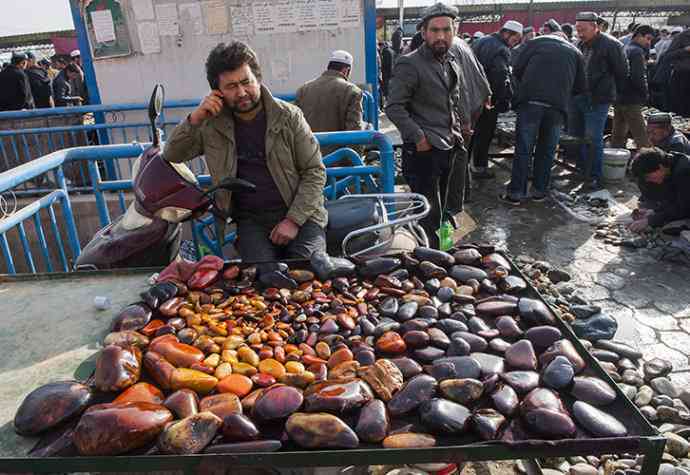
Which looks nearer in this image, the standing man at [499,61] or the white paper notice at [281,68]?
the white paper notice at [281,68]

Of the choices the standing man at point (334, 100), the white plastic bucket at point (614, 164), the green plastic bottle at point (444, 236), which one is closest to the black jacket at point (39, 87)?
the standing man at point (334, 100)

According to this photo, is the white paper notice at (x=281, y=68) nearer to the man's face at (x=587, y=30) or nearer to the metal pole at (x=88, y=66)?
the metal pole at (x=88, y=66)

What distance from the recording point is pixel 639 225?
4.94m

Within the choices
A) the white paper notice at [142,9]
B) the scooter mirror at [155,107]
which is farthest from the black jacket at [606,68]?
the scooter mirror at [155,107]

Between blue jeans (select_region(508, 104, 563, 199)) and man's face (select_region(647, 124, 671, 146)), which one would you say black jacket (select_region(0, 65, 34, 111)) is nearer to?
blue jeans (select_region(508, 104, 563, 199))

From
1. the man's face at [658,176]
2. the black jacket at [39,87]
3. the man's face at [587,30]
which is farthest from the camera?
the black jacket at [39,87]

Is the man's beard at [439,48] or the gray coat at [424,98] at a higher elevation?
the man's beard at [439,48]

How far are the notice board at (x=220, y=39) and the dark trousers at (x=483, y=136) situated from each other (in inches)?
70.1

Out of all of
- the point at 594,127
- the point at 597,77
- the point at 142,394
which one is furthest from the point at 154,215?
the point at 594,127

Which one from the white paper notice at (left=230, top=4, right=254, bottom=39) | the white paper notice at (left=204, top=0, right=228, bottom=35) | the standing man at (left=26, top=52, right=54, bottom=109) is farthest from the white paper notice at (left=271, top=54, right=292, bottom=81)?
the standing man at (left=26, top=52, right=54, bottom=109)

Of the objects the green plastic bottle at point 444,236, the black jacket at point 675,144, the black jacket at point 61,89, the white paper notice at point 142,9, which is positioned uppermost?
the white paper notice at point 142,9

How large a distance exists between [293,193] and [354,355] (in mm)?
1465

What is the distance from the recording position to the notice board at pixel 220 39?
5.55m

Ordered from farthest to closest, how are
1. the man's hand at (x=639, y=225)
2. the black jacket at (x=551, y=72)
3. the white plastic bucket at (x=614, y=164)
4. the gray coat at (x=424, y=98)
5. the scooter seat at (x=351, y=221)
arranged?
the white plastic bucket at (x=614, y=164)
the black jacket at (x=551, y=72)
the man's hand at (x=639, y=225)
the gray coat at (x=424, y=98)
the scooter seat at (x=351, y=221)
